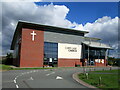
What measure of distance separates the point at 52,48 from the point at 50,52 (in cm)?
138

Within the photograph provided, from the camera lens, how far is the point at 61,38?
153ft

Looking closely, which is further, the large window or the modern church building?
the large window

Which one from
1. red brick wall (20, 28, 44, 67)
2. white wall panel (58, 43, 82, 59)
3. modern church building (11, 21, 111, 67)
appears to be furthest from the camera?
white wall panel (58, 43, 82, 59)

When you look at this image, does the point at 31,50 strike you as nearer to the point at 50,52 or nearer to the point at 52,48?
the point at 50,52

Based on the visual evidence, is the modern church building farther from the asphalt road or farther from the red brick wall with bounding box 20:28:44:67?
the asphalt road

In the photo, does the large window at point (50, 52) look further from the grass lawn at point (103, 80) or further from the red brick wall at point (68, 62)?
the grass lawn at point (103, 80)

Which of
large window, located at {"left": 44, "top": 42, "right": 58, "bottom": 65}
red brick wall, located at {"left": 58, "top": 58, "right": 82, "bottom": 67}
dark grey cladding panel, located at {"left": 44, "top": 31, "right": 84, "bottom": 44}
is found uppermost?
dark grey cladding panel, located at {"left": 44, "top": 31, "right": 84, "bottom": 44}

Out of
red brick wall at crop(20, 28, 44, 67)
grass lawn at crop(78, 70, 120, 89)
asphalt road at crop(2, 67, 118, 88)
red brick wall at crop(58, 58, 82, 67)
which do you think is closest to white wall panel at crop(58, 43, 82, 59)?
red brick wall at crop(58, 58, 82, 67)

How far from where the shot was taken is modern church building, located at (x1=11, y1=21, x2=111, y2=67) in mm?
40688

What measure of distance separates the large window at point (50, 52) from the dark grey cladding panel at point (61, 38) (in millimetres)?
1469

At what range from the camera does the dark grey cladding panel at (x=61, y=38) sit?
44281 mm

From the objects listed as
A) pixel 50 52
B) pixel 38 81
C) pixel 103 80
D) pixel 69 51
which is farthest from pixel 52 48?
pixel 38 81

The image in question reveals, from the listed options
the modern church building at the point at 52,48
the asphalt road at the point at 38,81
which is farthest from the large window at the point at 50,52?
the asphalt road at the point at 38,81

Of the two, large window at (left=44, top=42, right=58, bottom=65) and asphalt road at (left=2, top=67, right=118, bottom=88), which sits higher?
large window at (left=44, top=42, right=58, bottom=65)
